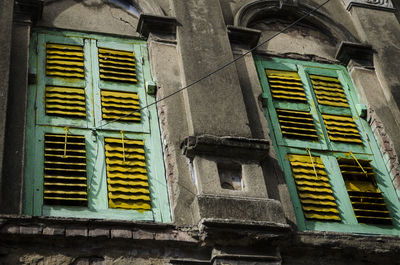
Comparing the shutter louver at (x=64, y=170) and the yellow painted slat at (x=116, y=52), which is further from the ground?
the yellow painted slat at (x=116, y=52)

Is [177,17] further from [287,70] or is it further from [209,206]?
[209,206]

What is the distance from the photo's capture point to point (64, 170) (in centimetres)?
695

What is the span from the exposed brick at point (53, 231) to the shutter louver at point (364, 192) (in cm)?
361

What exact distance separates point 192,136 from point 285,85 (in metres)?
2.25

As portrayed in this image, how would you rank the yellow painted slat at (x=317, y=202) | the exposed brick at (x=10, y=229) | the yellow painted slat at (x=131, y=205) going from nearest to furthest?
the exposed brick at (x=10, y=229) → the yellow painted slat at (x=131, y=205) → the yellow painted slat at (x=317, y=202)

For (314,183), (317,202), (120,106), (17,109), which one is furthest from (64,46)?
(317,202)

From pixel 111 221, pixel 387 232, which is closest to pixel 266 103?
pixel 387 232

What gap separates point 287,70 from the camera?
9055 mm

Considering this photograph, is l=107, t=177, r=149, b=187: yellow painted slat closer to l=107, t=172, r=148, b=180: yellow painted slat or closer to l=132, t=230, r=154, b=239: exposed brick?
l=107, t=172, r=148, b=180: yellow painted slat

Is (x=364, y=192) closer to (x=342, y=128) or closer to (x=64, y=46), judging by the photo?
(x=342, y=128)

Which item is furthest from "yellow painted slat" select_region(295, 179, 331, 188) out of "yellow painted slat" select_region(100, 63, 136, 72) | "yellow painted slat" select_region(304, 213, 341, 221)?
"yellow painted slat" select_region(100, 63, 136, 72)

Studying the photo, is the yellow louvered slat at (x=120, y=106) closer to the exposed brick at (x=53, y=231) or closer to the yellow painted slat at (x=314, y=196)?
the exposed brick at (x=53, y=231)

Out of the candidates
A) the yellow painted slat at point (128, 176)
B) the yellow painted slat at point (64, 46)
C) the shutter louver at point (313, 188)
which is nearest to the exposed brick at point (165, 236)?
the yellow painted slat at point (128, 176)

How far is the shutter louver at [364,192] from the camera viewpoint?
304 inches
